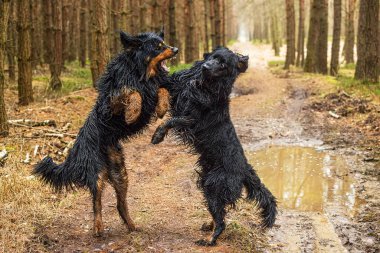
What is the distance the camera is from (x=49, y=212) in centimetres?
558

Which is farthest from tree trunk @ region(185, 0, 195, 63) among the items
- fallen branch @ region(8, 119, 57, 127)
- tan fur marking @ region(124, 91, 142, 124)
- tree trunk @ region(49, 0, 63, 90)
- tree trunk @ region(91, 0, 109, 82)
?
tan fur marking @ region(124, 91, 142, 124)

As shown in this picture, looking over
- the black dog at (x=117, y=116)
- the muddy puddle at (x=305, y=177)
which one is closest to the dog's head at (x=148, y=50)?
the black dog at (x=117, y=116)

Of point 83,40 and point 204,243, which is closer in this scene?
point 204,243

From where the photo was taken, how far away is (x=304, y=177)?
810 centimetres

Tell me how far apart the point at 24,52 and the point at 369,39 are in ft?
37.5

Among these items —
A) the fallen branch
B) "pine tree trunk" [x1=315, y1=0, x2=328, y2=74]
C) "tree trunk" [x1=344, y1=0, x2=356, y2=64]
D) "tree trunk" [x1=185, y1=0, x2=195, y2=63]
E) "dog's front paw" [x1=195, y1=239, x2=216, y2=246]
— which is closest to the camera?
"dog's front paw" [x1=195, y1=239, x2=216, y2=246]

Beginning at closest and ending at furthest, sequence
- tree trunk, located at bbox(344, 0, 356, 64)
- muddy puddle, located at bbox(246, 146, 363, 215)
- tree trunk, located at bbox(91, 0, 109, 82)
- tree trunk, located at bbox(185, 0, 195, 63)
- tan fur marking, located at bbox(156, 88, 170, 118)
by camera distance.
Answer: tan fur marking, located at bbox(156, 88, 170, 118), muddy puddle, located at bbox(246, 146, 363, 215), tree trunk, located at bbox(91, 0, 109, 82), tree trunk, located at bbox(185, 0, 195, 63), tree trunk, located at bbox(344, 0, 356, 64)

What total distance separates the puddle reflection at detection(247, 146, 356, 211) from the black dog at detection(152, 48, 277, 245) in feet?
7.38

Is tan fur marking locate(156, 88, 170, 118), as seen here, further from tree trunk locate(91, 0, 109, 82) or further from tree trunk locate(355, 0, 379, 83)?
tree trunk locate(355, 0, 379, 83)

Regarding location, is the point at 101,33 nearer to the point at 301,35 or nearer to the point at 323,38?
the point at 323,38

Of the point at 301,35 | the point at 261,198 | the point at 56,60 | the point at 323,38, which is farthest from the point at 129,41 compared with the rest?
the point at 301,35

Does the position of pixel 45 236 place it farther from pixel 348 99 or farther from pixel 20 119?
pixel 348 99

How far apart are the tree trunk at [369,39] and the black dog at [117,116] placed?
12.6 metres

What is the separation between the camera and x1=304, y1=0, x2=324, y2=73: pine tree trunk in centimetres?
2184
